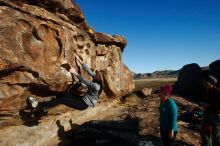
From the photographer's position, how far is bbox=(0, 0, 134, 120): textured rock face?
9.90 m

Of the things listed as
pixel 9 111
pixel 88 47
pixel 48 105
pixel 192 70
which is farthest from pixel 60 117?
pixel 192 70

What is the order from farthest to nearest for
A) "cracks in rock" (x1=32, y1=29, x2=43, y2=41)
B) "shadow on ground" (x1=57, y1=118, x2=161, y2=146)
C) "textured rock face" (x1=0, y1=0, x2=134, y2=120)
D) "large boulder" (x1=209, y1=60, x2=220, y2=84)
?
"large boulder" (x1=209, y1=60, x2=220, y2=84), "shadow on ground" (x1=57, y1=118, x2=161, y2=146), "cracks in rock" (x1=32, y1=29, x2=43, y2=41), "textured rock face" (x1=0, y1=0, x2=134, y2=120)

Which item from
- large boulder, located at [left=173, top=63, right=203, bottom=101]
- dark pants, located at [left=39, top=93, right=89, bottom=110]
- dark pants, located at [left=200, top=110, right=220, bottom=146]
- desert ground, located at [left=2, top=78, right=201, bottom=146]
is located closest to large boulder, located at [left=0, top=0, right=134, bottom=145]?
dark pants, located at [left=39, top=93, right=89, bottom=110]

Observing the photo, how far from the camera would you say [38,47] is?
11008 mm

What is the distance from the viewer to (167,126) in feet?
27.3

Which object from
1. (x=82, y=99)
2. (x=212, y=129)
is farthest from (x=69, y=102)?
(x=212, y=129)

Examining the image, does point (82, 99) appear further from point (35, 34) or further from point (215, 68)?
point (215, 68)

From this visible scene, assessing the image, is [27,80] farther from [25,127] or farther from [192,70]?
[192,70]

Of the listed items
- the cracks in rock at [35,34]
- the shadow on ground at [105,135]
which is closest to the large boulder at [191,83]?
the shadow on ground at [105,135]

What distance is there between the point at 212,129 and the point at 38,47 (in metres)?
7.13

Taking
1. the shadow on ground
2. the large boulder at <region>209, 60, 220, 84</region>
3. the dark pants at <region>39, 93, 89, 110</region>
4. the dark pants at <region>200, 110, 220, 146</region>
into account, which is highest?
the large boulder at <region>209, 60, 220, 84</region>

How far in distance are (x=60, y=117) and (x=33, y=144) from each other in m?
2.36

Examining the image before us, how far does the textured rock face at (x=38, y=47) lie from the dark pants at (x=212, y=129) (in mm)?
6136

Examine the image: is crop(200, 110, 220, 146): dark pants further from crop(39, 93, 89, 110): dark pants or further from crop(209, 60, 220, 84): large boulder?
crop(209, 60, 220, 84): large boulder
